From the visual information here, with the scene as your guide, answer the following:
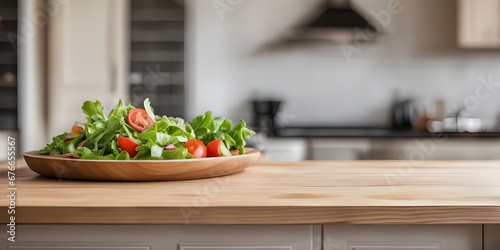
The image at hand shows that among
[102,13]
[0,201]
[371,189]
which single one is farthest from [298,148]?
[0,201]

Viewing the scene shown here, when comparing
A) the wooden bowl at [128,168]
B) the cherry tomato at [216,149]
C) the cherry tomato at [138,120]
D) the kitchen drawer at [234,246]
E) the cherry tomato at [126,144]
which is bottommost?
the kitchen drawer at [234,246]

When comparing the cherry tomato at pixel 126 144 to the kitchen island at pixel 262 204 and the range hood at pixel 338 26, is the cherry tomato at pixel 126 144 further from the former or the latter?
the range hood at pixel 338 26

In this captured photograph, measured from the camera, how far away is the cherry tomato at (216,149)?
1054 millimetres

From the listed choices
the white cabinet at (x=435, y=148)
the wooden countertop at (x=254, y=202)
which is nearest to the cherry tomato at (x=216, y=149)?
the wooden countertop at (x=254, y=202)

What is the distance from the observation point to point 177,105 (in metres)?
3.70

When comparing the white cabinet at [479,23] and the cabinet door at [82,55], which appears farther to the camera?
the cabinet door at [82,55]

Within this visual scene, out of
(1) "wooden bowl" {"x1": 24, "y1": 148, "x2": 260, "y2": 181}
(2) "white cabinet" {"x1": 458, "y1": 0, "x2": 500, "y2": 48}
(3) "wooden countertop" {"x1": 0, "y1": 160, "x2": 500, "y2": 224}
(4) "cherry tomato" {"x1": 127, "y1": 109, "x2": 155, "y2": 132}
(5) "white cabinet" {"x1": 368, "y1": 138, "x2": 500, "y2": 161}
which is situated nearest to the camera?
(3) "wooden countertop" {"x1": 0, "y1": 160, "x2": 500, "y2": 224}

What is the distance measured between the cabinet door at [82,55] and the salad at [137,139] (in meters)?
2.62

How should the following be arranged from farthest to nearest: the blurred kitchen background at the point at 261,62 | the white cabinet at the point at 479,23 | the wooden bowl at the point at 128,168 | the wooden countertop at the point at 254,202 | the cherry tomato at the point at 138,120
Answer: the blurred kitchen background at the point at 261,62 < the white cabinet at the point at 479,23 < the cherry tomato at the point at 138,120 < the wooden bowl at the point at 128,168 < the wooden countertop at the point at 254,202

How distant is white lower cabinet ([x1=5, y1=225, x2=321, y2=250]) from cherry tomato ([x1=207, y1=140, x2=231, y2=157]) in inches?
12.0

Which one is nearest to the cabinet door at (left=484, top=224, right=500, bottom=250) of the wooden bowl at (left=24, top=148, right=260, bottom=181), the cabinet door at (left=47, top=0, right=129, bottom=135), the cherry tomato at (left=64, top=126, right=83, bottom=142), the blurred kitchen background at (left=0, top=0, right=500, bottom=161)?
the wooden bowl at (left=24, top=148, right=260, bottom=181)

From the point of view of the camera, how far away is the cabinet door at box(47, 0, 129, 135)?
A: 142 inches

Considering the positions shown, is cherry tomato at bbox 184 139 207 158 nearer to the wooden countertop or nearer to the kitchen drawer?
the wooden countertop

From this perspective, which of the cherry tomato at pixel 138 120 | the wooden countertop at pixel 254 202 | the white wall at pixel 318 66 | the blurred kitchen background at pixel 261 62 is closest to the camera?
the wooden countertop at pixel 254 202
